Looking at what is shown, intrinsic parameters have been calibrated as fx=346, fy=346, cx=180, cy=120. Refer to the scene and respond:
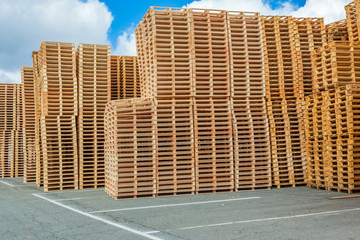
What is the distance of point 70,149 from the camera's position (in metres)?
14.3

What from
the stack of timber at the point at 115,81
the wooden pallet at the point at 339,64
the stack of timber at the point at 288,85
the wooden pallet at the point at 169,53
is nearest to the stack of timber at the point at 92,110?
the stack of timber at the point at 115,81

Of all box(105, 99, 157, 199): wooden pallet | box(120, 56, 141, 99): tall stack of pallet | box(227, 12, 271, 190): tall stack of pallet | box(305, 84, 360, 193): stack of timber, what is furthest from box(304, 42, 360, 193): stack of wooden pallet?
box(120, 56, 141, 99): tall stack of pallet

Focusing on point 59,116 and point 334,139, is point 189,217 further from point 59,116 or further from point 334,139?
point 59,116

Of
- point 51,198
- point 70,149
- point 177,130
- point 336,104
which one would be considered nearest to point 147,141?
point 177,130

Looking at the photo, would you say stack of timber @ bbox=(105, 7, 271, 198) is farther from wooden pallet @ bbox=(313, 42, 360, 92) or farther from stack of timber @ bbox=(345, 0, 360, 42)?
stack of timber @ bbox=(345, 0, 360, 42)

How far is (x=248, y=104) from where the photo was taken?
483 inches

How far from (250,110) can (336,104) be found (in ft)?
9.21

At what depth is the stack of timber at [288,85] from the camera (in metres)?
12.8

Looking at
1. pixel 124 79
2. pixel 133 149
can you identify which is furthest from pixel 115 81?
pixel 133 149

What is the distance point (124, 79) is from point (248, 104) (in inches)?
276

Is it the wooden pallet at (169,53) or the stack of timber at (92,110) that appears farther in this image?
the stack of timber at (92,110)

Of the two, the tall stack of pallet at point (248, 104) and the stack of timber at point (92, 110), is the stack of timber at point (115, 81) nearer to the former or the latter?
the stack of timber at point (92, 110)

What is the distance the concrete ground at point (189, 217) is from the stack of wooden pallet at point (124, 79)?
21.8 feet

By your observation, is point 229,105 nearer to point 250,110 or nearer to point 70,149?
point 250,110
